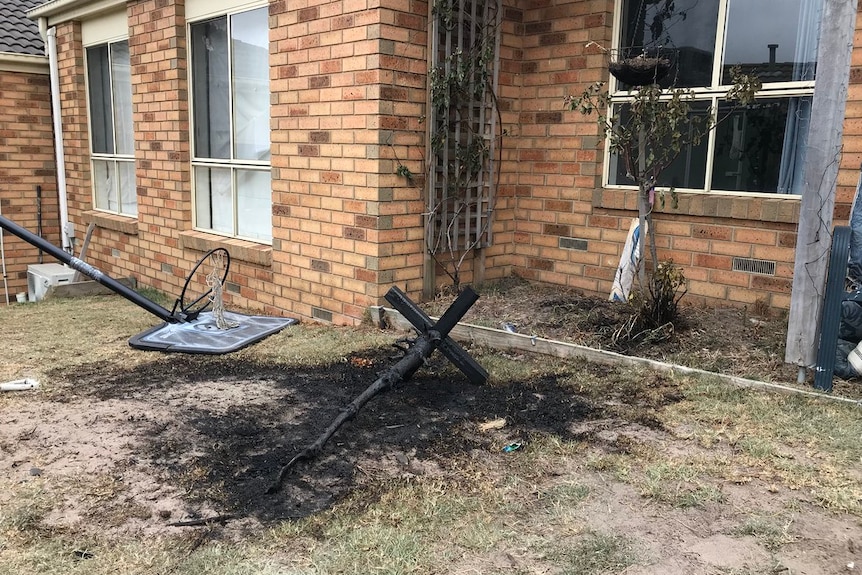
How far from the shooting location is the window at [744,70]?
4844 mm

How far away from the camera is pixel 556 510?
275cm

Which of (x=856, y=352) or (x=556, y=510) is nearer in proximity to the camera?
(x=556, y=510)

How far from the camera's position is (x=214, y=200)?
7.79 metres

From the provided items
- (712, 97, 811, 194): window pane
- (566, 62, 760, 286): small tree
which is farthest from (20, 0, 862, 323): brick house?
(566, 62, 760, 286): small tree

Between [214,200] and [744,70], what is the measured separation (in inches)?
213

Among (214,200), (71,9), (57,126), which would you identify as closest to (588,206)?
(214,200)

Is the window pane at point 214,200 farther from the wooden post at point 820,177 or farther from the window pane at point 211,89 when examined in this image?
the wooden post at point 820,177

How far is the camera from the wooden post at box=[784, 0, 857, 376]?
12.0 feet

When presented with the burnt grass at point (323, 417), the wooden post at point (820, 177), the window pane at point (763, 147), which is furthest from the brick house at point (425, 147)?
the burnt grass at point (323, 417)

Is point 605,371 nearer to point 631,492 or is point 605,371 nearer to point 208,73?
point 631,492

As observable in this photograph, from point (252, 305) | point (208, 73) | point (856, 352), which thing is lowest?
point (252, 305)

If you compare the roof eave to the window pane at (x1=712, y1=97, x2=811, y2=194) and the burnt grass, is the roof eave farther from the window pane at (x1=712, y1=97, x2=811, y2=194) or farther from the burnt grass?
the window pane at (x1=712, y1=97, x2=811, y2=194)

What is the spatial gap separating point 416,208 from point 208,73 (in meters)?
3.40

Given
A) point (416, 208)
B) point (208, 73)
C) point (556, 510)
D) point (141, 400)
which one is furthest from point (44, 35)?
point (556, 510)
